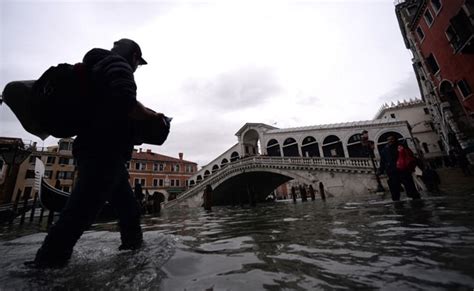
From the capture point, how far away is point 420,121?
34.4 meters

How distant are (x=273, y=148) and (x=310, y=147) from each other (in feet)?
15.4

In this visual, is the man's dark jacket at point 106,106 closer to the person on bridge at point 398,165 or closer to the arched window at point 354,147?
the person on bridge at point 398,165

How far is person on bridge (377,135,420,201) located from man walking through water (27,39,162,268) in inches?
202

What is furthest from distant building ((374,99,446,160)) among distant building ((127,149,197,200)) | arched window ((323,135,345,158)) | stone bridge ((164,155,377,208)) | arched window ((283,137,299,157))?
distant building ((127,149,197,200))

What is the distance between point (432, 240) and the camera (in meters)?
1.44

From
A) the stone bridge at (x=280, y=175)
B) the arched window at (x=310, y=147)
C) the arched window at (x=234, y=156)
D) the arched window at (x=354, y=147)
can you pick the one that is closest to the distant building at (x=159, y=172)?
the arched window at (x=234, y=156)

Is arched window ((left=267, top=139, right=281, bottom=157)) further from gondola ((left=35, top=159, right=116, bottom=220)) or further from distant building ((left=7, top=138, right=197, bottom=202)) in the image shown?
gondola ((left=35, top=159, right=116, bottom=220))

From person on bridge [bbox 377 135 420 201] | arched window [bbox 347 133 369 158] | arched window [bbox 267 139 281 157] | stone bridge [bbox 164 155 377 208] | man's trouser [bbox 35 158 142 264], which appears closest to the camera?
man's trouser [bbox 35 158 142 264]

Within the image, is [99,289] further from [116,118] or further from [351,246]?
[351,246]

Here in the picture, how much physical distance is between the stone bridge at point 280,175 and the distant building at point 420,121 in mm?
20862

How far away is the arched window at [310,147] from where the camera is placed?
2484cm

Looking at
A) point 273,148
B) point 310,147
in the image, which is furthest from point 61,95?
point 273,148

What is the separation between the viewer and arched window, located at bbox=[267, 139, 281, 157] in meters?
27.4

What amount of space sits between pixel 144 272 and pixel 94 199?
2.32ft
